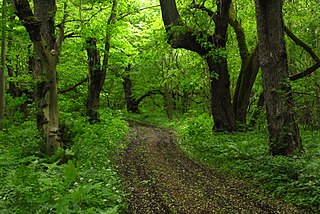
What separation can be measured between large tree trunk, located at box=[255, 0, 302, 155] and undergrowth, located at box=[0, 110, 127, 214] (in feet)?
14.6

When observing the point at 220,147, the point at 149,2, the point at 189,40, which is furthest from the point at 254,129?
the point at 149,2

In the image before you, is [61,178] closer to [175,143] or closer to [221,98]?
[175,143]

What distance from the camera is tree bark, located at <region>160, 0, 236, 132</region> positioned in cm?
1249

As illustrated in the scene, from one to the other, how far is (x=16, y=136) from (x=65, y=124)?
3.00 metres

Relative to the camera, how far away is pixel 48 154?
30.3 ft

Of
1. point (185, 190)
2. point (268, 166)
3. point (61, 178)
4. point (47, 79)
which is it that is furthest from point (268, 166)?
point (47, 79)

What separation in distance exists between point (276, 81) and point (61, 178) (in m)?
6.02

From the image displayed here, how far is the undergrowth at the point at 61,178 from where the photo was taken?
15.8ft

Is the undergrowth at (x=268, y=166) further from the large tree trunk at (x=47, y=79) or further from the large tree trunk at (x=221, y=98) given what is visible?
the large tree trunk at (x=47, y=79)

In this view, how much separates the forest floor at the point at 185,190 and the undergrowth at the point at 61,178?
0.44 metres

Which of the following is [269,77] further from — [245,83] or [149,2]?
[149,2]

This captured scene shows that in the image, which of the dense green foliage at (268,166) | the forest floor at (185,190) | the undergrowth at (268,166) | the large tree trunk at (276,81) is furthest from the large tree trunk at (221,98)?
the large tree trunk at (276,81)

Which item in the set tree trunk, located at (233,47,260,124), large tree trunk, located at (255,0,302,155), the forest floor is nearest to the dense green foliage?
the forest floor

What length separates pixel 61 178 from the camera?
634 centimetres
